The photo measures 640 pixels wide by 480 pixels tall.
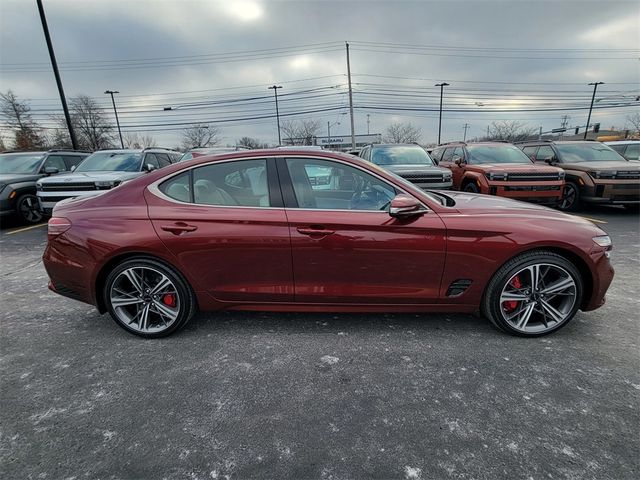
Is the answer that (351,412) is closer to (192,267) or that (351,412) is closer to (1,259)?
(192,267)

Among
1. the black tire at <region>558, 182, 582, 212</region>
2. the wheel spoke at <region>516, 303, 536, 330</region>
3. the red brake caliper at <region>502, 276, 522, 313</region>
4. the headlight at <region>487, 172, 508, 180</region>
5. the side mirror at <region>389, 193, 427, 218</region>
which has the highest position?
the side mirror at <region>389, 193, 427, 218</region>

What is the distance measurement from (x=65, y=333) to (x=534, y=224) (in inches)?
170

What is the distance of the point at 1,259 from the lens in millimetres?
5738

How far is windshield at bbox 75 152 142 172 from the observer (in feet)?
27.0

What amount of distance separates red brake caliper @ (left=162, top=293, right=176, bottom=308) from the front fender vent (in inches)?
94.8

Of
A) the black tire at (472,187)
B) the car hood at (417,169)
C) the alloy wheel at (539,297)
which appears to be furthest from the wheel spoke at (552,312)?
the black tire at (472,187)

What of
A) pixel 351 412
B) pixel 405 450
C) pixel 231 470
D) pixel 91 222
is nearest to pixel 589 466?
pixel 405 450

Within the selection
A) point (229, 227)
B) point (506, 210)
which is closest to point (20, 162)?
point (229, 227)

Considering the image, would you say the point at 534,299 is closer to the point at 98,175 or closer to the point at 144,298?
the point at 144,298

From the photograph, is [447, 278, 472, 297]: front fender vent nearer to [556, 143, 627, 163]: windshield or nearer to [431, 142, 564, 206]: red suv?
[431, 142, 564, 206]: red suv

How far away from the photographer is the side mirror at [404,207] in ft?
8.83

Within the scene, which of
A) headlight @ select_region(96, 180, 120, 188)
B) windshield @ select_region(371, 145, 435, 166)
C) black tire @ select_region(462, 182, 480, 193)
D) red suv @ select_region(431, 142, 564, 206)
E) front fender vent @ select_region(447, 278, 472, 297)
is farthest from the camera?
windshield @ select_region(371, 145, 435, 166)

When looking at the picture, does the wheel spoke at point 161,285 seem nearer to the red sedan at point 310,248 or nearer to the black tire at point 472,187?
the red sedan at point 310,248

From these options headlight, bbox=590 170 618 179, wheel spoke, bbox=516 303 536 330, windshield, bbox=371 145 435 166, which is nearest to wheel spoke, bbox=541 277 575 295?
wheel spoke, bbox=516 303 536 330
